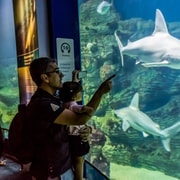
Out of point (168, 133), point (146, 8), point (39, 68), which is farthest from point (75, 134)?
point (146, 8)

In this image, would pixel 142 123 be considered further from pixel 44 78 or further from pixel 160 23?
pixel 44 78

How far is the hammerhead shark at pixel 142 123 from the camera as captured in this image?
2773 mm

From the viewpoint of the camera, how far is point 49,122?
1562 mm

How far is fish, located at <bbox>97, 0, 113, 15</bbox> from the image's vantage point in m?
3.15

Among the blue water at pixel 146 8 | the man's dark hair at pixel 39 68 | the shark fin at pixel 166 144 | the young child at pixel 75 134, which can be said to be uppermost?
the blue water at pixel 146 8

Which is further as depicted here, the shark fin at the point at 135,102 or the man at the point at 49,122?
the shark fin at the point at 135,102

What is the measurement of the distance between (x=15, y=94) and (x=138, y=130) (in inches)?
81.2

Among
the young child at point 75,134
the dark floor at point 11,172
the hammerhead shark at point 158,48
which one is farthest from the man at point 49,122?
the dark floor at point 11,172

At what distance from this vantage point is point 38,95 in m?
1.66

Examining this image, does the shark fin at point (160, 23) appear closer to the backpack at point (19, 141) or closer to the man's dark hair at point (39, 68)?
the man's dark hair at point (39, 68)

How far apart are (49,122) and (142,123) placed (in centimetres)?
159

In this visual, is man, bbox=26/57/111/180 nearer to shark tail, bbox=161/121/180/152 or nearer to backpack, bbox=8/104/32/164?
backpack, bbox=8/104/32/164

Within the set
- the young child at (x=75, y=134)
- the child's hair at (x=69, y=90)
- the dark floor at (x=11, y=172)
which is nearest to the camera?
the young child at (x=75, y=134)

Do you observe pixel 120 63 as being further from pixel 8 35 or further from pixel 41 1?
pixel 8 35
